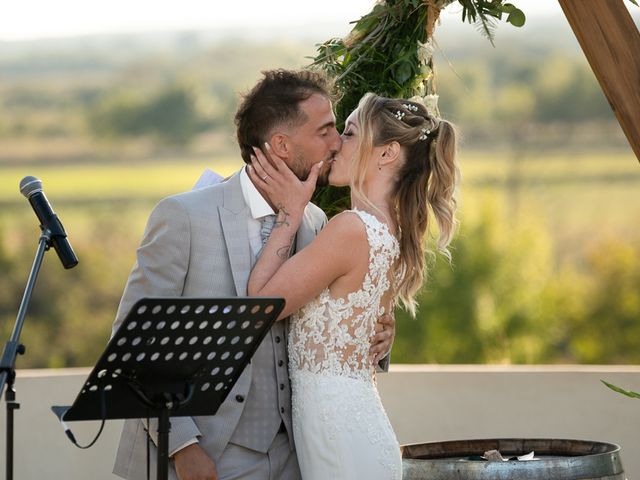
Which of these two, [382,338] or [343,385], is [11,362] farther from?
[382,338]

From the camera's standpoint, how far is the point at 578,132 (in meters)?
42.9

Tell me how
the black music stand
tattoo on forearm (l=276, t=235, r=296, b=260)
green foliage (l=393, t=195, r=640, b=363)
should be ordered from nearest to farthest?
the black music stand
tattoo on forearm (l=276, t=235, r=296, b=260)
green foliage (l=393, t=195, r=640, b=363)

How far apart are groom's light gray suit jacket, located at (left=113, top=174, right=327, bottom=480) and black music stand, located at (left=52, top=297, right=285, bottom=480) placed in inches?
16.4

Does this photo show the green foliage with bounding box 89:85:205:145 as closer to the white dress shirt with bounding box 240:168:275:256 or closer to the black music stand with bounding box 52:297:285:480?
the white dress shirt with bounding box 240:168:275:256

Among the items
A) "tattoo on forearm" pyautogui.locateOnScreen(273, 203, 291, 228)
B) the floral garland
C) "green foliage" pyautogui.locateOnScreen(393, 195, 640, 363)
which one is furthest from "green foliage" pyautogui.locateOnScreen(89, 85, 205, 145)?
"tattoo on forearm" pyautogui.locateOnScreen(273, 203, 291, 228)

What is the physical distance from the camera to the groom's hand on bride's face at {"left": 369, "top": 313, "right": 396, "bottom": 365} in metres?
3.64

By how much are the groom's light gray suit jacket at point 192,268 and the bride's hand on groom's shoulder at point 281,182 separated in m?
0.12

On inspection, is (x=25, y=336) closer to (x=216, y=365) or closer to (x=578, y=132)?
(x=578, y=132)

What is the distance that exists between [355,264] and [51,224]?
983mm

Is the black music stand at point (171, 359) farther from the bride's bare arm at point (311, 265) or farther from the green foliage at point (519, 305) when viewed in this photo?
the green foliage at point (519, 305)

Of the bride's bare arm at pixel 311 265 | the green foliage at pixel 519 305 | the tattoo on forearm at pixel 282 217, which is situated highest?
the tattoo on forearm at pixel 282 217

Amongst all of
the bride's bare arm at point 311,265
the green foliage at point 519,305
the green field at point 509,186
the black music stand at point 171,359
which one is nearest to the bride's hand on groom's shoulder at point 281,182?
the bride's bare arm at point 311,265

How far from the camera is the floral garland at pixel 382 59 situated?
4.04 metres

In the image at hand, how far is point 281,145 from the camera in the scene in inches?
144
